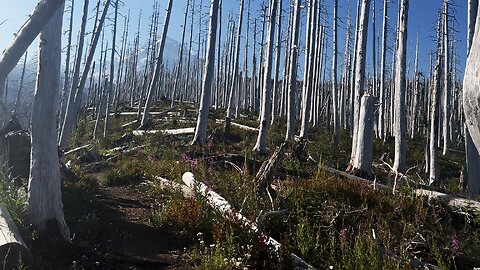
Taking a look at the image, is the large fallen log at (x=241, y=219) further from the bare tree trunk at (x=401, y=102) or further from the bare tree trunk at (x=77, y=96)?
the bare tree trunk at (x=77, y=96)

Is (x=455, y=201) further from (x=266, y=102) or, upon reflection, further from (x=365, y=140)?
(x=266, y=102)

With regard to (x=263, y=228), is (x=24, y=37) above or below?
above

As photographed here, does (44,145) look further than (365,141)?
No

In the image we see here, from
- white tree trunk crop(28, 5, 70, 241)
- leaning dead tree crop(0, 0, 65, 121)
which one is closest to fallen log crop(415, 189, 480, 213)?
white tree trunk crop(28, 5, 70, 241)

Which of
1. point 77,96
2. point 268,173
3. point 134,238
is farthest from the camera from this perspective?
point 77,96

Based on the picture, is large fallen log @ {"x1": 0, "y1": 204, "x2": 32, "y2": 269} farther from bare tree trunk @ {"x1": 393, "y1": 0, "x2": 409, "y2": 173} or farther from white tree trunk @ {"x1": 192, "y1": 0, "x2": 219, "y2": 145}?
bare tree trunk @ {"x1": 393, "y1": 0, "x2": 409, "y2": 173}

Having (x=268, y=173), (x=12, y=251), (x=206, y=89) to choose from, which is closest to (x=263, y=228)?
(x=268, y=173)

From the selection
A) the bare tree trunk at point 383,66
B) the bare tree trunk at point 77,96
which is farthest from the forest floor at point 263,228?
the bare tree trunk at point 383,66

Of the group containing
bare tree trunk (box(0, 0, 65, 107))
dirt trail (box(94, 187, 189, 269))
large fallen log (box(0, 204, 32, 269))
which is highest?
bare tree trunk (box(0, 0, 65, 107))

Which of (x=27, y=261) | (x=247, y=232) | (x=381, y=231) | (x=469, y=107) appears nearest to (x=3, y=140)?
(x=27, y=261)

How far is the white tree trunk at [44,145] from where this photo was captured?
5.50m

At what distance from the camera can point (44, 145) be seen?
5.55 m

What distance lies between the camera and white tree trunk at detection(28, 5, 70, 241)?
5.50 m

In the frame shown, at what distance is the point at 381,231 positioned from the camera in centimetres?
483
